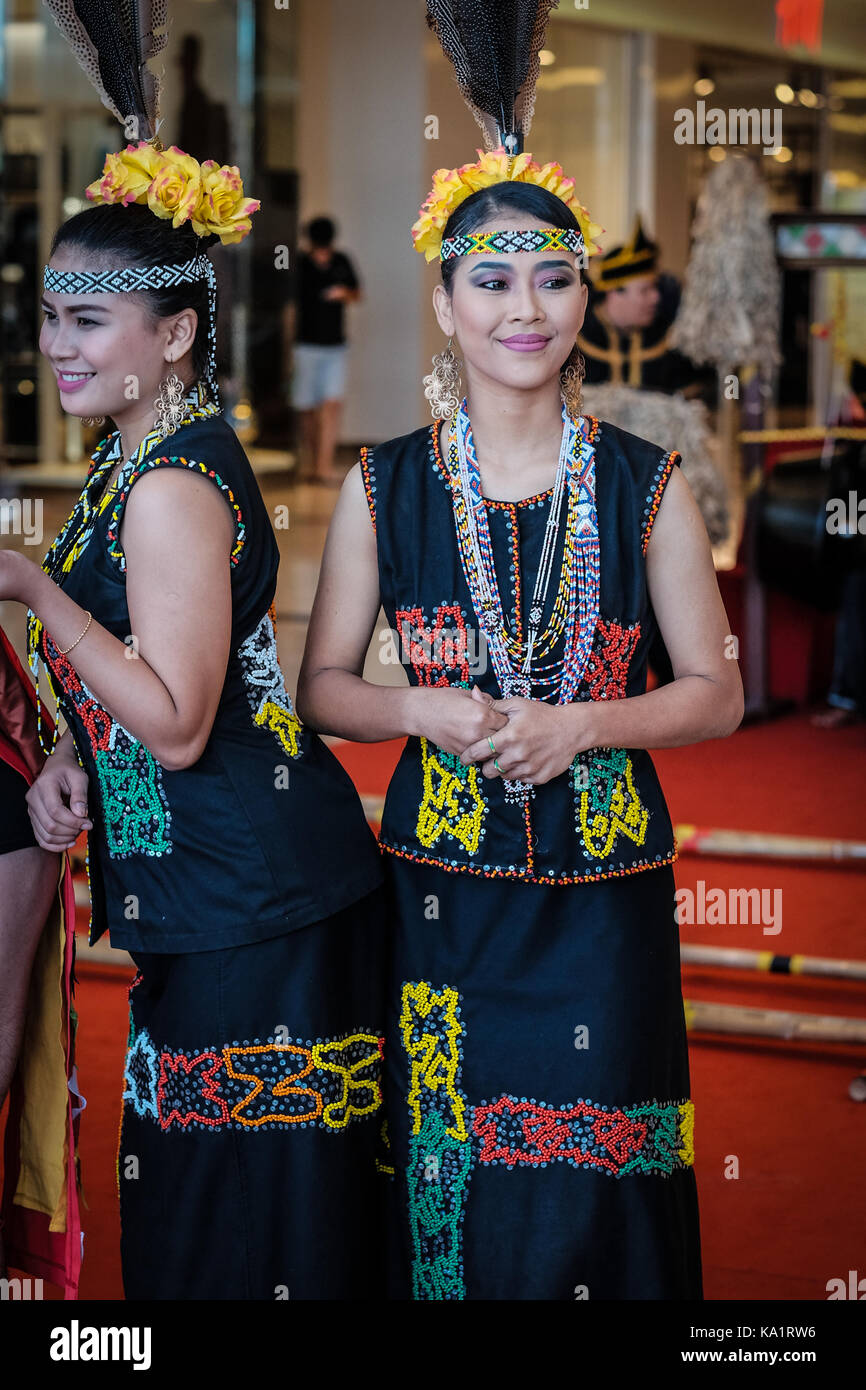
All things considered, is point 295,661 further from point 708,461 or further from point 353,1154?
point 353,1154

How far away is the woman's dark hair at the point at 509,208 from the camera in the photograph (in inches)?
76.9

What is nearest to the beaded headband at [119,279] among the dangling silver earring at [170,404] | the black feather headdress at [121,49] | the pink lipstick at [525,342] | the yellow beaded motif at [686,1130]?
the dangling silver earring at [170,404]

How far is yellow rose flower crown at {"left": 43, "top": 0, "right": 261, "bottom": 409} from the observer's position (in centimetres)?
188

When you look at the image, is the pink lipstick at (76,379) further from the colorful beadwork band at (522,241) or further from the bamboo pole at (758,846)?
the bamboo pole at (758,846)

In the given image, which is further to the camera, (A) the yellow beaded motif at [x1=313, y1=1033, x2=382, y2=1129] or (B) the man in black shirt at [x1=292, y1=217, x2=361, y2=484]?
(B) the man in black shirt at [x1=292, y1=217, x2=361, y2=484]

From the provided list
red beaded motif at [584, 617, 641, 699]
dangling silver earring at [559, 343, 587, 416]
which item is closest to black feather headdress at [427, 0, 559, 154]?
dangling silver earring at [559, 343, 587, 416]

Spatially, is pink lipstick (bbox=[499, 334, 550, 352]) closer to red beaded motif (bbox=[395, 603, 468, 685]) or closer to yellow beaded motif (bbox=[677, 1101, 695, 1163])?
red beaded motif (bbox=[395, 603, 468, 685])

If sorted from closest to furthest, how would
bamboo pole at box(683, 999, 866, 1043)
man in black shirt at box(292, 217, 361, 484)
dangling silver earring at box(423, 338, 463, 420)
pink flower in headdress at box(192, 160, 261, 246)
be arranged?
pink flower in headdress at box(192, 160, 261, 246) < dangling silver earring at box(423, 338, 463, 420) < bamboo pole at box(683, 999, 866, 1043) < man in black shirt at box(292, 217, 361, 484)

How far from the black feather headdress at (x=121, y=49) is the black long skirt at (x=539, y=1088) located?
3.37 feet

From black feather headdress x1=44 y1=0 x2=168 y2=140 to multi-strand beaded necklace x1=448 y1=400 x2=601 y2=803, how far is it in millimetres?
636

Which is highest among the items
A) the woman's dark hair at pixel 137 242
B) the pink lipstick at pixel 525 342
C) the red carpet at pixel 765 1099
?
the woman's dark hair at pixel 137 242

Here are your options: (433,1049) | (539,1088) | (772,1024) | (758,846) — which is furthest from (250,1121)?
(758,846)

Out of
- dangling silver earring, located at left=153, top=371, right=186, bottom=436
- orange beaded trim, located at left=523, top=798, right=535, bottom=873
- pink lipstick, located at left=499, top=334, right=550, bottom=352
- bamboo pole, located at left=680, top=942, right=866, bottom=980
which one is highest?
pink lipstick, located at left=499, top=334, right=550, bottom=352

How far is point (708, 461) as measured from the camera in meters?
6.59
